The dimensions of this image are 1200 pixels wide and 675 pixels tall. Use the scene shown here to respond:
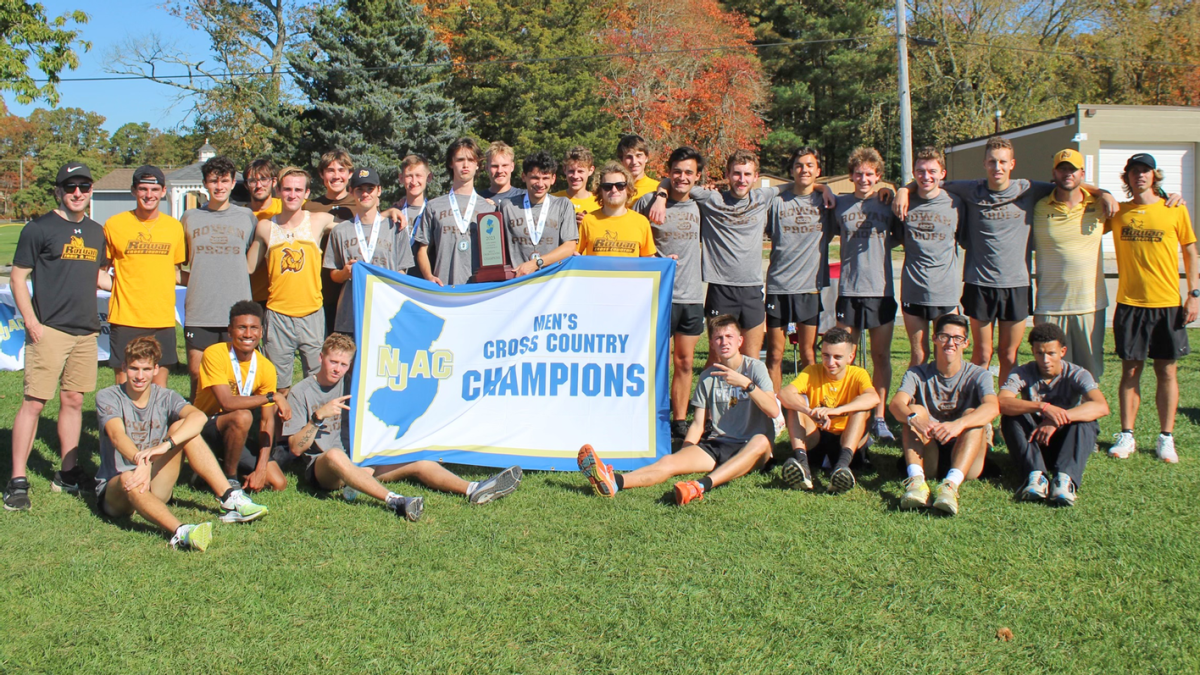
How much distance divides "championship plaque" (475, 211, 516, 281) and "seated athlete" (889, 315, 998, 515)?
2741 millimetres

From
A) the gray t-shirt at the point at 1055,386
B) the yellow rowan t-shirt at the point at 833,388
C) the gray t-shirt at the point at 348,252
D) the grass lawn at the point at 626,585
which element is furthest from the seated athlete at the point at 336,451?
the gray t-shirt at the point at 1055,386

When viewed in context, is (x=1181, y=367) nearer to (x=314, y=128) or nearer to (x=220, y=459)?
(x=220, y=459)

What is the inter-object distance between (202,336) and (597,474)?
9.59 ft

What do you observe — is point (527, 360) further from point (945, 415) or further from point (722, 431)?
point (945, 415)

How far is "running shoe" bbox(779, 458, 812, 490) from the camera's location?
5.35 metres

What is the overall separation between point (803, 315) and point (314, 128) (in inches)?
1139

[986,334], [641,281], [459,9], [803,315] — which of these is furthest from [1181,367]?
[459,9]

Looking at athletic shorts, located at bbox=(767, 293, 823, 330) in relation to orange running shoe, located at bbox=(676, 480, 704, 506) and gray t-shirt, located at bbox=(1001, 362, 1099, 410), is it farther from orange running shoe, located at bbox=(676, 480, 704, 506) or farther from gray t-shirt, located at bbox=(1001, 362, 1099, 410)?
orange running shoe, located at bbox=(676, 480, 704, 506)

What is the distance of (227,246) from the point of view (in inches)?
239

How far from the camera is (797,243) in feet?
21.6

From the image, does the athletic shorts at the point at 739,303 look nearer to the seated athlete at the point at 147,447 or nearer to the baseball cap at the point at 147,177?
the seated athlete at the point at 147,447

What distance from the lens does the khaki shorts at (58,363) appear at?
5.52m

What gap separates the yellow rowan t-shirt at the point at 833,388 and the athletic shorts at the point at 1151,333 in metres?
2.02

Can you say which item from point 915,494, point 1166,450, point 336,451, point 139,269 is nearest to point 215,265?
point 139,269
